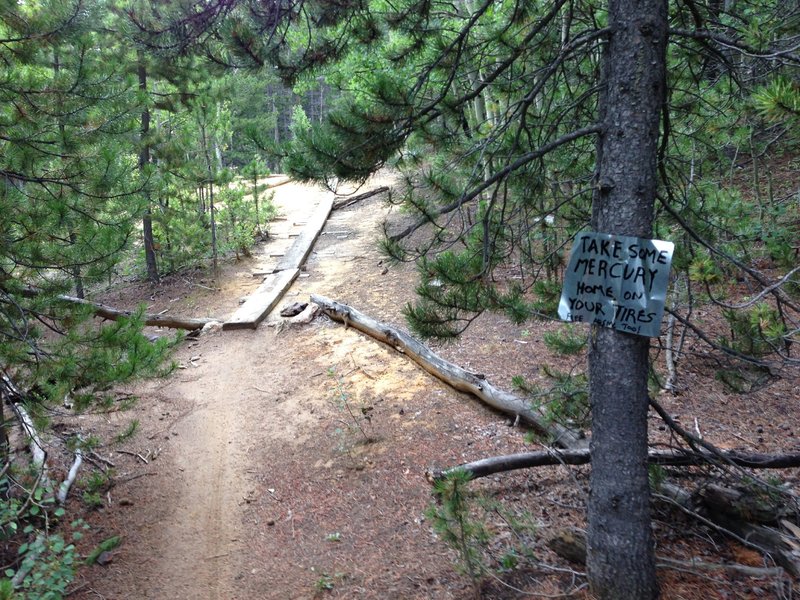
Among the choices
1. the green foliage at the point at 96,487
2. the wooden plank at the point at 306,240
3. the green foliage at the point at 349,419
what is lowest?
the green foliage at the point at 96,487

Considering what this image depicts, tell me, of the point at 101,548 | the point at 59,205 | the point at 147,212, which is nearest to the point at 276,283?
the point at 147,212

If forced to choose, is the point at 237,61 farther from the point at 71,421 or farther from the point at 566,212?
the point at 71,421

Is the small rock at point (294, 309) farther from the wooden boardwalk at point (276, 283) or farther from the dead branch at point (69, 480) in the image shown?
the dead branch at point (69, 480)

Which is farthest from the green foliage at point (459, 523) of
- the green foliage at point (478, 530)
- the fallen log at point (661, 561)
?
the fallen log at point (661, 561)

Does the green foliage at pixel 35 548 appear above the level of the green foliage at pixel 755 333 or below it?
below

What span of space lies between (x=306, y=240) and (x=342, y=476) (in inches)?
429

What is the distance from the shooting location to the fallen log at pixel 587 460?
3385 millimetres

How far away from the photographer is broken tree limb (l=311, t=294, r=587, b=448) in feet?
14.8

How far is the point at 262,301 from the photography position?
10375 mm

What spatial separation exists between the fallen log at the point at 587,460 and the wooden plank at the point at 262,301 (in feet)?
18.7

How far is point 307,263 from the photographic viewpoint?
13500mm

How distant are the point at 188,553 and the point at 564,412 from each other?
10.3 feet

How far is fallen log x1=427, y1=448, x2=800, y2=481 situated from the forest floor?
20 centimetres

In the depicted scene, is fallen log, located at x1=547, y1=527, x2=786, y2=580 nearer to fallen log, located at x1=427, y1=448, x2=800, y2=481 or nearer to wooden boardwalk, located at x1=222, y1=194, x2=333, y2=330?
fallen log, located at x1=427, y1=448, x2=800, y2=481
